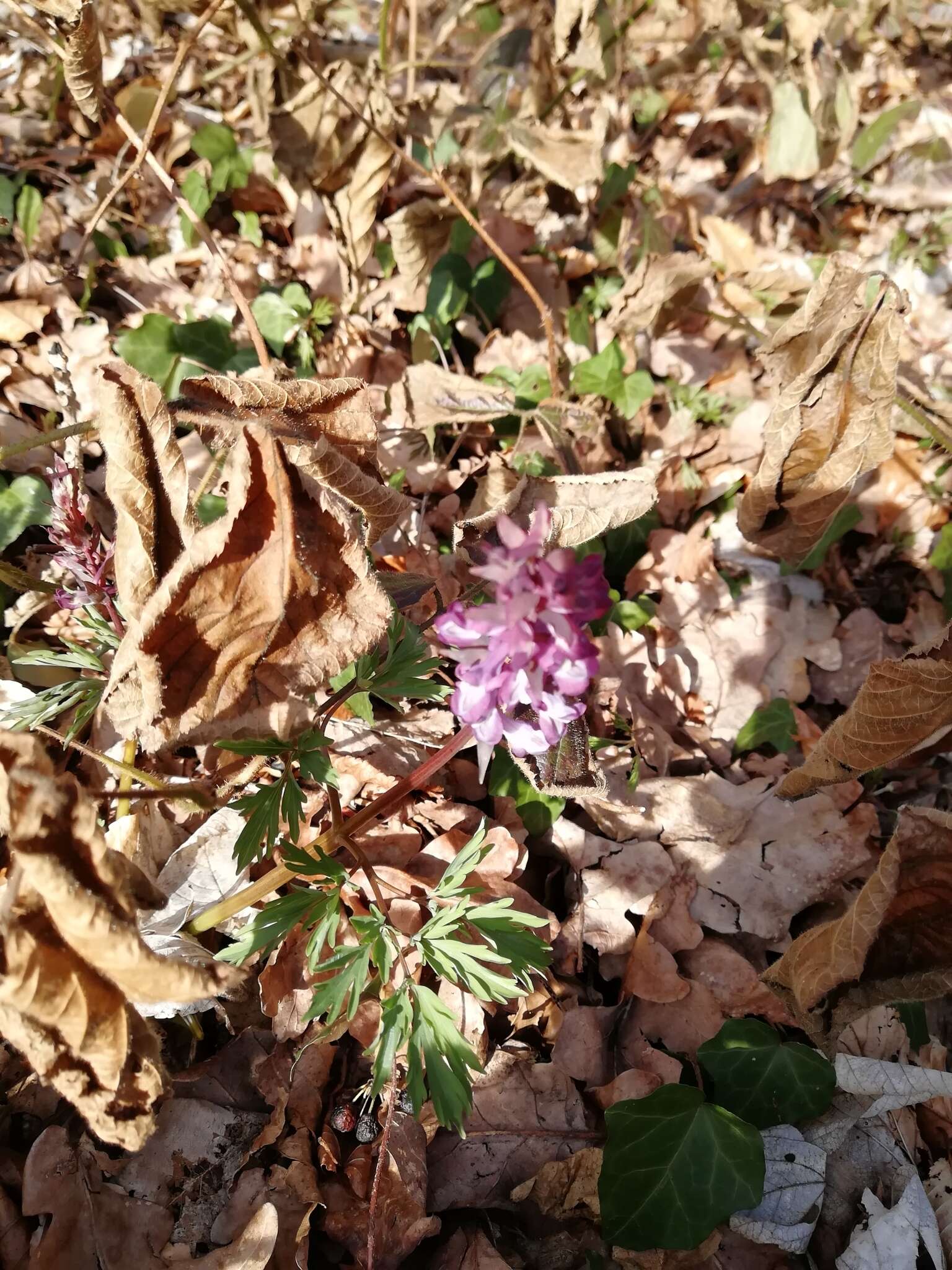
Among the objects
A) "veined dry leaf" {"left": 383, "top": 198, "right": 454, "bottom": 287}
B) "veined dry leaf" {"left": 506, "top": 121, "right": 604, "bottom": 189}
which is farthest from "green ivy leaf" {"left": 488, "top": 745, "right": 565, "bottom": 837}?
"veined dry leaf" {"left": 506, "top": 121, "right": 604, "bottom": 189}

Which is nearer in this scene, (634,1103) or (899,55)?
(634,1103)

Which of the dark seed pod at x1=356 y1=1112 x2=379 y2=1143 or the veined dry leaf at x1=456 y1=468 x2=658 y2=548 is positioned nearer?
the veined dry leaf at x1=456 y1=468 x2=658 y2=548

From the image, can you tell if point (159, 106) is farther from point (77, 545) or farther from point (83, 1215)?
point (83, 1215)

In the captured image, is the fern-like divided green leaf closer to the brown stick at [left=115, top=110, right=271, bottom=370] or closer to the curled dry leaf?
the curled dry leaf

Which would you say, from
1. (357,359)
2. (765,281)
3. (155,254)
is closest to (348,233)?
(357,359)

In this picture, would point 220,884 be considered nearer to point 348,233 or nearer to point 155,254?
point 348,233

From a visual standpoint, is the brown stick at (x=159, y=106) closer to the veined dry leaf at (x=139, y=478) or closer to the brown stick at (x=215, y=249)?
the brown stick at (x=215, y=249)

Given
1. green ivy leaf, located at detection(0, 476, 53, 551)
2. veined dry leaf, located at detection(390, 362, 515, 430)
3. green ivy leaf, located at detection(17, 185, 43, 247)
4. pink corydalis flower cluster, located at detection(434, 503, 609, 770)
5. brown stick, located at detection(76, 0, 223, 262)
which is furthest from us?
green ivy leaf, located at detection(17, 185, 43, 247)
